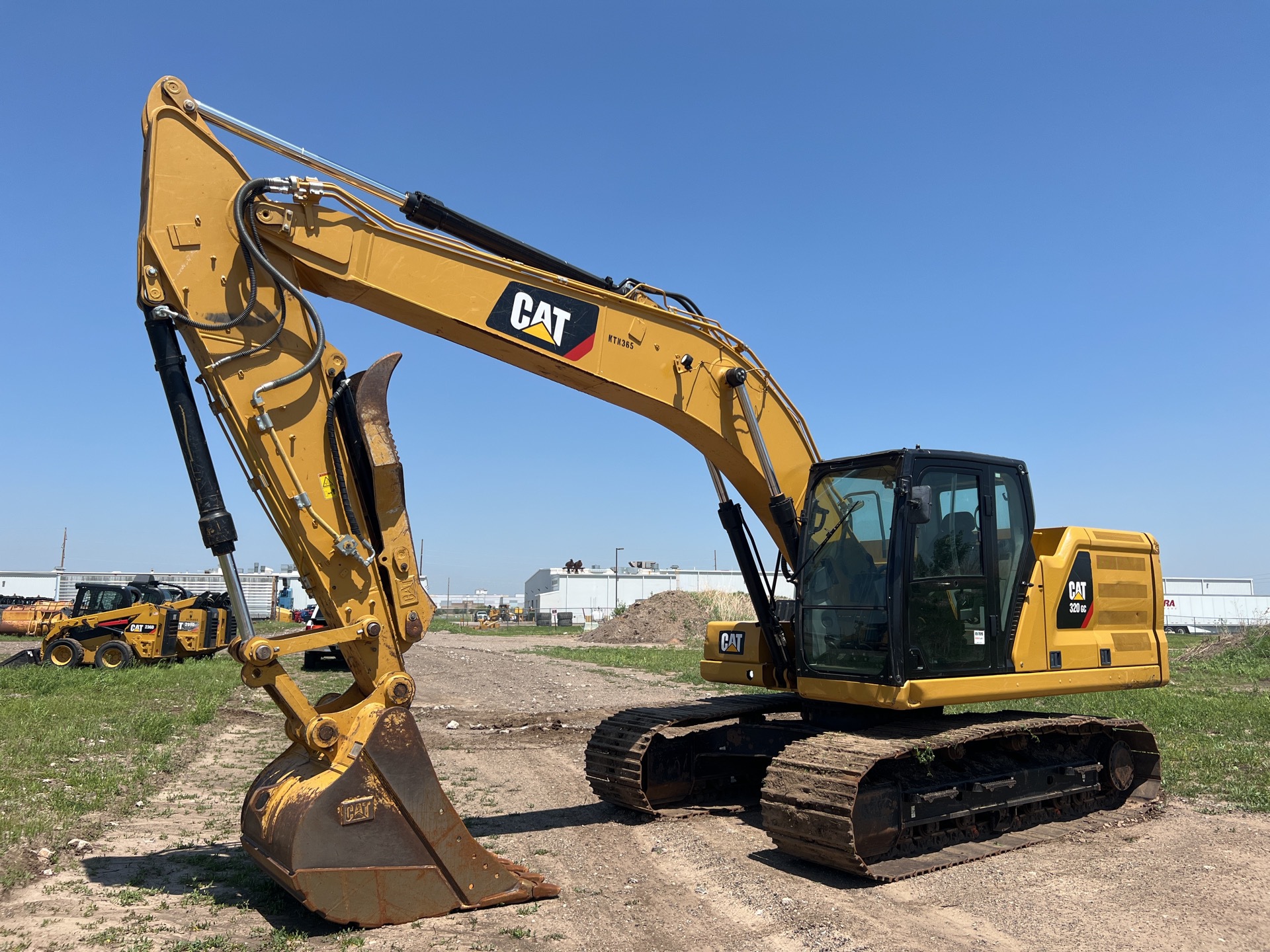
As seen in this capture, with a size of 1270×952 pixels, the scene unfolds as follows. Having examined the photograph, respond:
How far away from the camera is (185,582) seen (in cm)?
6531

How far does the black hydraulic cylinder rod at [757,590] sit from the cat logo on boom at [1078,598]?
7.97 ft

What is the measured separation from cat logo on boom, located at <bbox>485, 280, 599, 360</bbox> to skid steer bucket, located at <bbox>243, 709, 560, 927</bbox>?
9.13 ft

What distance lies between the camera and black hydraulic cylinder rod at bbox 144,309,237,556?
5.64m

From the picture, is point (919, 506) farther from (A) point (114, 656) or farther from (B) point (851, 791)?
(A) point (114, 656)

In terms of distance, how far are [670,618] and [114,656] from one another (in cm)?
2478

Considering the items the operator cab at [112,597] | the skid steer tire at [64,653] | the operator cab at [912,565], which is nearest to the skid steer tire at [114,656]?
the skid steer tire at [64,653]

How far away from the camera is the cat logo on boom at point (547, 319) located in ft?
21.8

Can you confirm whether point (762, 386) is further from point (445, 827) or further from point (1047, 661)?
point (445, 827)

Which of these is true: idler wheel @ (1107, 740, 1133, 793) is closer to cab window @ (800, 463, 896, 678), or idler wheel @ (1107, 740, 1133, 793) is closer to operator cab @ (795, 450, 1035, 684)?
operator cab @ (795, 450, 1035, 684)

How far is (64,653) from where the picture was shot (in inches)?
873

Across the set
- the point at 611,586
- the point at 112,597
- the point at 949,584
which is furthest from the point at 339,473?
the point at 611,586

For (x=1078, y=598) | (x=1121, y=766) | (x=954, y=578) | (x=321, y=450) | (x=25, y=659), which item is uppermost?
(x=321, y=450)

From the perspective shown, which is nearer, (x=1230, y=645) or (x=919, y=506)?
(x=919, y=506)

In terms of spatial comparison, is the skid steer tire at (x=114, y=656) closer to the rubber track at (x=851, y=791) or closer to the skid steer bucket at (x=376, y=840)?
the skid steer bucket at (x=376, y=840)
